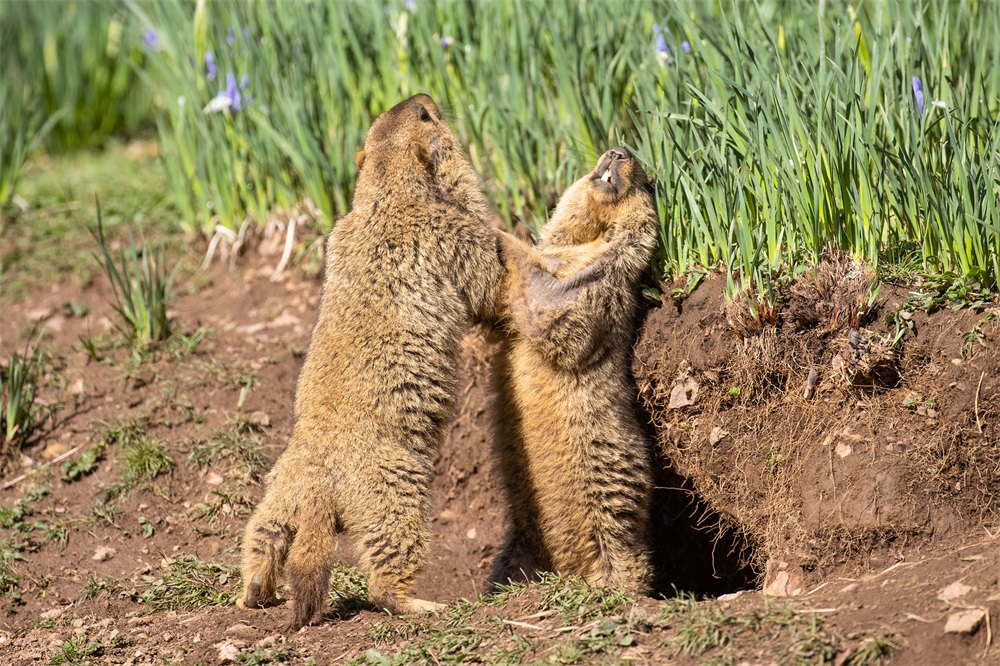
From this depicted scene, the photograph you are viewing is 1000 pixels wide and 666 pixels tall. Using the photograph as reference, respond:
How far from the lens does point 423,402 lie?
391 cm

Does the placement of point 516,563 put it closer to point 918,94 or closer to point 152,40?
point 918,94

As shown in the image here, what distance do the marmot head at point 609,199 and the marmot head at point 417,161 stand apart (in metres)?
0.42

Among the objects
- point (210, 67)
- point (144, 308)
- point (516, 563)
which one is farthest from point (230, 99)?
point (516, 563)

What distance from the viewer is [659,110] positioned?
4.43 m

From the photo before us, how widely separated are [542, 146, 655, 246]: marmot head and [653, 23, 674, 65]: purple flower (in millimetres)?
683

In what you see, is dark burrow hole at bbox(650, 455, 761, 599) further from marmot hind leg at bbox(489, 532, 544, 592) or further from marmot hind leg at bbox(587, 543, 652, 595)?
marmot hind leg at bbox(489, 532, 544, 592)

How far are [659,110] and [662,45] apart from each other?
26.7 inches

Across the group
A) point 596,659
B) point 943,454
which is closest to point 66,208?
point 596,659

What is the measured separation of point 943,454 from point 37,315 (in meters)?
4.98

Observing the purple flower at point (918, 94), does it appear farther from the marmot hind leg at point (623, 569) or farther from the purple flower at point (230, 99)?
the purple flower at point (230, 99)

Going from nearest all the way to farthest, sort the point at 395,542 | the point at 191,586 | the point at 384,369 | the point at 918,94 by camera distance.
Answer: the point at 395,542
the point at 384,369
the point at 918,94
the point at 191,586

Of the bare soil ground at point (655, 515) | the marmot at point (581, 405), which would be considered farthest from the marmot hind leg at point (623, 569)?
the bare soil ground at point (655, 515)

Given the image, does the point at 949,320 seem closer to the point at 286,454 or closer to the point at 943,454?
the point at 943,454

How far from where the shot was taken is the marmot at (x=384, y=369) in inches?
145
